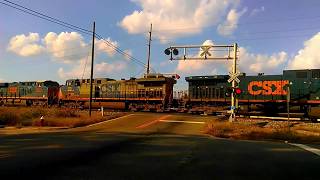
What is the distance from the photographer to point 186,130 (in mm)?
25562

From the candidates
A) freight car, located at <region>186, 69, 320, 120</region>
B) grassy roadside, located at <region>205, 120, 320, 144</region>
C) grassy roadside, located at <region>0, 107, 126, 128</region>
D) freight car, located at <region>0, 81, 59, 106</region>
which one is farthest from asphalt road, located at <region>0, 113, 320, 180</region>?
freight car, located at <region>0, 81, 59, 106</region>

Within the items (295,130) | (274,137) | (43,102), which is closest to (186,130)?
(274,137)

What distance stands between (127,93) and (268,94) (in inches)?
674

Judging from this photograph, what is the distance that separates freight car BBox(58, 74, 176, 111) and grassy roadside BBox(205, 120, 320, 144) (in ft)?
48.7

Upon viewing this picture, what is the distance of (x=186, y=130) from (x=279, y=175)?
17.5 m

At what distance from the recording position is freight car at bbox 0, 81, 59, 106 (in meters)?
54.2

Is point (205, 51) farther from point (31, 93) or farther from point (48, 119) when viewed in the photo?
point (31, 93)

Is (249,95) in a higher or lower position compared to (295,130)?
higher

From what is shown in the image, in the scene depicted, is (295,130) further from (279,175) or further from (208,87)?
(279,175)

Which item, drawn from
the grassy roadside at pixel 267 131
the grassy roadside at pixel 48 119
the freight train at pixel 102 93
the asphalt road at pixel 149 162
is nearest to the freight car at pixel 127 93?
the freight train at pixel 102 93

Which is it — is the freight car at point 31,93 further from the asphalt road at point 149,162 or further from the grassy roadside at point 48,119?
the asphalt road at point 149,162

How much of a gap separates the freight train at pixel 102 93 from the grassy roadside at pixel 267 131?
15293mm

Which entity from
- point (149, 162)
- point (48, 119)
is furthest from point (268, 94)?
point (149, 162)

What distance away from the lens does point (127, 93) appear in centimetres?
4581
